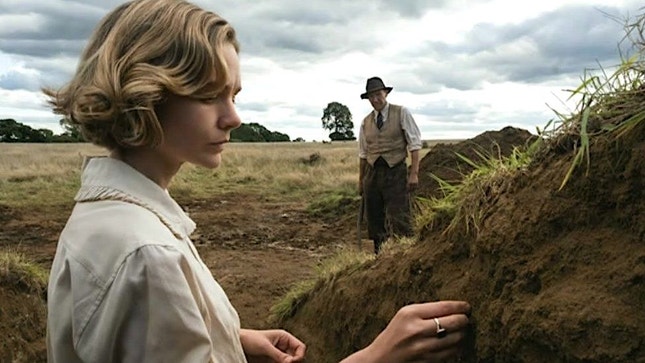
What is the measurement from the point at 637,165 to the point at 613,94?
1.04 ft

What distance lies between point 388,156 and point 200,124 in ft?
23.6

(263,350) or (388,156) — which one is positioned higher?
(388,156)

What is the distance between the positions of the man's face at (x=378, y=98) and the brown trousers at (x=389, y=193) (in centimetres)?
65

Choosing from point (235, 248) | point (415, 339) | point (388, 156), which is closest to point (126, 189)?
point (415, 339)

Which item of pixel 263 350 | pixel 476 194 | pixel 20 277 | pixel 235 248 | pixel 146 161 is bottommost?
pixel 235 248

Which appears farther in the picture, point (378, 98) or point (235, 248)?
point (235, 248)

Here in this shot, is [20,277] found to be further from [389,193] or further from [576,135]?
[576,135]

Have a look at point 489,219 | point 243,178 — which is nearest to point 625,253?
point 489,219

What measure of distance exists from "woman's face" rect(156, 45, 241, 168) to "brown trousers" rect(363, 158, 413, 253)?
704 centimetres

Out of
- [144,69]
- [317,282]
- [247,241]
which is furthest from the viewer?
[247,241]

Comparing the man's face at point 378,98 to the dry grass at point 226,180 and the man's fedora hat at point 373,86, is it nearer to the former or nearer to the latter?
the man's fedora hat at point 373,86

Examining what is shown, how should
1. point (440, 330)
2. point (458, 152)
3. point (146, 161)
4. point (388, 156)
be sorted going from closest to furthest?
1. point (146, 161)
2. point (440, 330)
3. point (388, 156)
4. point (458, 152)

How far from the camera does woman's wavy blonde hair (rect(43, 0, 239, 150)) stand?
5.21ft

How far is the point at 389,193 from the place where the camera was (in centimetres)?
886
